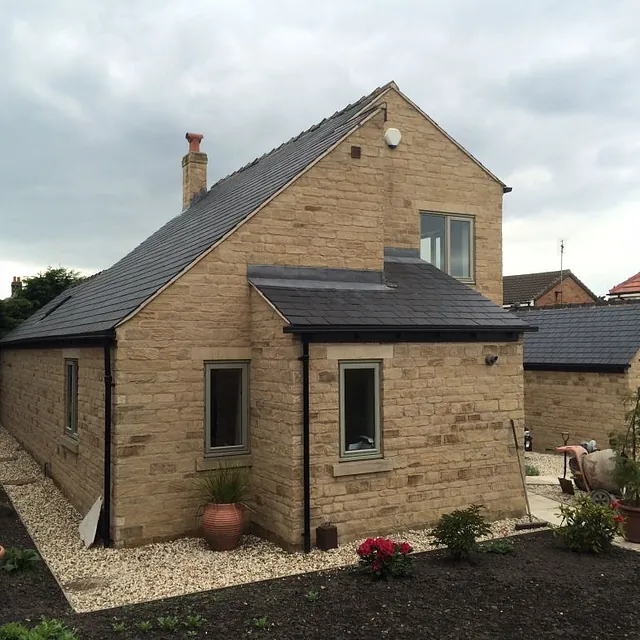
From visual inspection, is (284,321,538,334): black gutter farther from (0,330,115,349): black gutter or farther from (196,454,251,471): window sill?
(0,330,115,349): black gutter

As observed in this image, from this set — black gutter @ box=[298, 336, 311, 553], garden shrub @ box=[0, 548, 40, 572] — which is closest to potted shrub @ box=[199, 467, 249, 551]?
black gutter @ box=[298, 336, 311, 553]

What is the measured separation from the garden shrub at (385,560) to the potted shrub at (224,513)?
7.22 ft

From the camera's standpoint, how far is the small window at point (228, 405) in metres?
10.2

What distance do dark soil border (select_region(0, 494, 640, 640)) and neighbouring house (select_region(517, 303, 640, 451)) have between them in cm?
918

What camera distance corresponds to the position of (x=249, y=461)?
404 inches

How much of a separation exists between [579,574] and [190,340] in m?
6.37

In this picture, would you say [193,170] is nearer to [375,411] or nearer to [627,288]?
[375,411]

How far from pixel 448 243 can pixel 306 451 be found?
725cm

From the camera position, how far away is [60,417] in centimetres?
1339

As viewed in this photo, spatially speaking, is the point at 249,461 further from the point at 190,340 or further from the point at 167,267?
the point at 167,267

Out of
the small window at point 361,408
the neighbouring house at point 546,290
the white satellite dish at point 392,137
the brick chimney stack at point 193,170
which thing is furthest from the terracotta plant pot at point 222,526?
the neighbouring house at point 546,290

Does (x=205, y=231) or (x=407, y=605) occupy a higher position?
(x=205, y=231)

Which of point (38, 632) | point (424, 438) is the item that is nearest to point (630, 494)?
point (424, 438)

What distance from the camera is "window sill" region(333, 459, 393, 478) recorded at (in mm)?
9375
